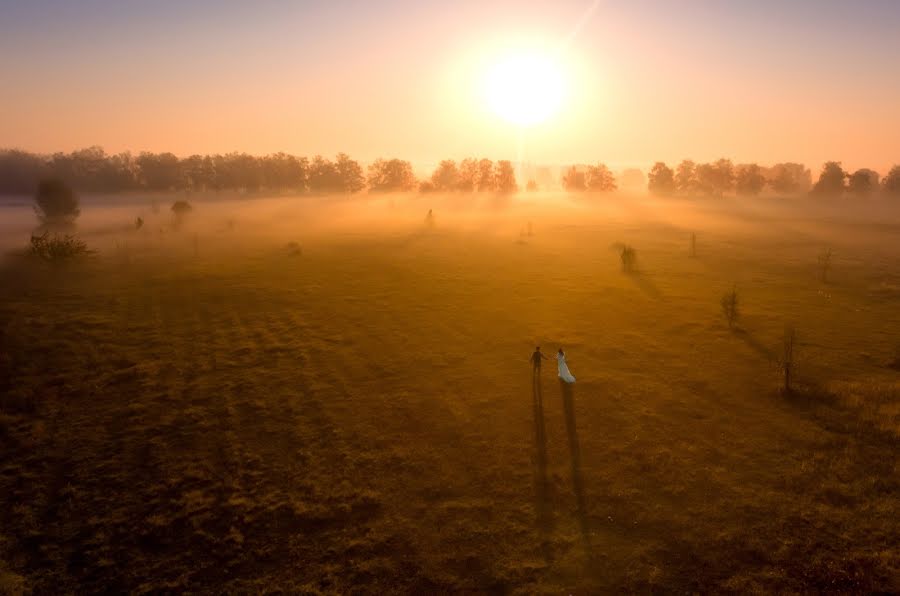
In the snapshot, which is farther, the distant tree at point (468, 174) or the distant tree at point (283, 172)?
the distant tree at point (468, 174)

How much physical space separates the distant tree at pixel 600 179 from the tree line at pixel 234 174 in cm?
3376

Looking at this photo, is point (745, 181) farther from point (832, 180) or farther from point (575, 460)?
point (575, 460)

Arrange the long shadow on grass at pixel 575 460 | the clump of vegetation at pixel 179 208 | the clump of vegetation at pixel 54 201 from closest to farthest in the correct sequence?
1. the long shadow on grass at pixel 575 460
2. the clump of vegetation at pixel 54 201
3. the clump of vegetation at pixel 179 208

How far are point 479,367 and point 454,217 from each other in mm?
85924

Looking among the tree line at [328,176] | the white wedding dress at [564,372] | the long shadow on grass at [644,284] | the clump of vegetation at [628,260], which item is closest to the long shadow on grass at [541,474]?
the white wedding dress at [564,372]

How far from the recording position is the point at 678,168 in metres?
188

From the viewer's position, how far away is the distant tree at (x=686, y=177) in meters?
184

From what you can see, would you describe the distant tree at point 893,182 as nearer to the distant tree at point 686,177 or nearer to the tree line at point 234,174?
the distant tree at point 686,177

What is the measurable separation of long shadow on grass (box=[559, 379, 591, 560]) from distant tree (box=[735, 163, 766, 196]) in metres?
186

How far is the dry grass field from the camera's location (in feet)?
44.2

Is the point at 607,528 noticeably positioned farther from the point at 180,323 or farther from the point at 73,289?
the point at 73,289

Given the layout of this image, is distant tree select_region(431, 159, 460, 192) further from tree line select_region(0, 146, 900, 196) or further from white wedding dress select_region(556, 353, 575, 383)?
white wedding dress select_region(556, 353, 575, 383)

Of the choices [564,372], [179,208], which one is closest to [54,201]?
[179,208]

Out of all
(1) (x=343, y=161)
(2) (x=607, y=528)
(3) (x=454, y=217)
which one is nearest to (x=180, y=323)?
(2) (x=607, y=528)
